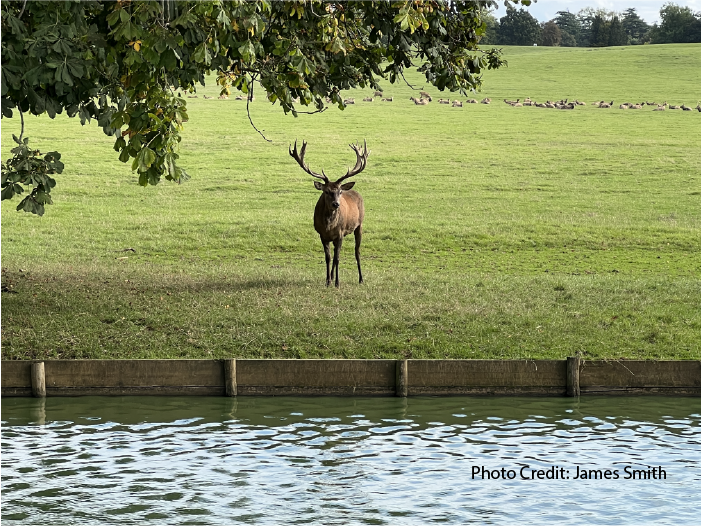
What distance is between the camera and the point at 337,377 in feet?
45.4

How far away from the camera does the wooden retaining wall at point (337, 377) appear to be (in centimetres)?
1384

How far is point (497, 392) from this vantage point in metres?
13.9

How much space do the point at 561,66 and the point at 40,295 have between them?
77.9 m

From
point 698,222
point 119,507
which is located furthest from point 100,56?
point 698,222

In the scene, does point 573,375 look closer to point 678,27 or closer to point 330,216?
point 330,216

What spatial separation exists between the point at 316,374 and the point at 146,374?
2217mm

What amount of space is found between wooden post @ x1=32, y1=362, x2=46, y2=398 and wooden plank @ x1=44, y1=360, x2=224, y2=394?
0.12m

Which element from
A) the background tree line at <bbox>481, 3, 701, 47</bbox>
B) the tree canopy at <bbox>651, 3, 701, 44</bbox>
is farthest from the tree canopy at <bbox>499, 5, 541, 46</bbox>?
the tree canopy at <bbox>651, 3, 701, 44</bbox>

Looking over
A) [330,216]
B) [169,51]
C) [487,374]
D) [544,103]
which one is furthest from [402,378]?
[544,103]

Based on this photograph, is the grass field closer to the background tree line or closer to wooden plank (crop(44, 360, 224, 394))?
wooden plank (crop(44, 360, 224, 394))

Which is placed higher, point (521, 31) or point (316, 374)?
point (521, 31)

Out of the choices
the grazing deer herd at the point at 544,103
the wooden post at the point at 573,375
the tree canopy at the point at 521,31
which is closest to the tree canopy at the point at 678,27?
the tree canopy at the point at 521,31

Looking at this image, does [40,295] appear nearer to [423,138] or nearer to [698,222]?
[698,222]

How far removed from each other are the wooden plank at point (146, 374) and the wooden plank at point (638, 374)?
4.84 metres
